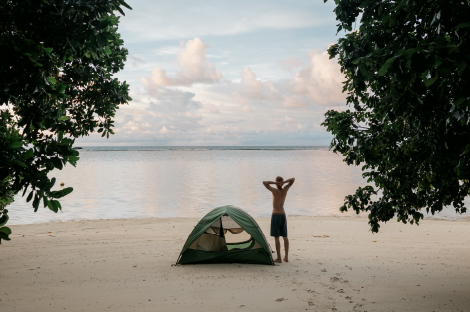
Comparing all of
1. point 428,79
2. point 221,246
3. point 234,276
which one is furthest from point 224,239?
point 428,79

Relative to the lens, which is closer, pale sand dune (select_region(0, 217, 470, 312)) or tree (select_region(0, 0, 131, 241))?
tree (select_region(0, 0, 131, 241))

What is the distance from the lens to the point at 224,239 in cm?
1048

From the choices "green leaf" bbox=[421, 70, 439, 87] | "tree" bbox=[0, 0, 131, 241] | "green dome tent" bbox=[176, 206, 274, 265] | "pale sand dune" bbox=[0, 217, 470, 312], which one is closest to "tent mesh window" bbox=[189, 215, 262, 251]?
"green dome tent" bbox=[176, 206, 274, 265]

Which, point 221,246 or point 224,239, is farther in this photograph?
point 224,239

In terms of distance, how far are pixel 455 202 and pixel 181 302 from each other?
574 centimetres

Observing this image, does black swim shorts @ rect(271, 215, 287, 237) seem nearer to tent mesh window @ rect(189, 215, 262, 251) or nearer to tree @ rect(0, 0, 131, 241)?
tent mesh window @ rect(189, 215, 262, 251)

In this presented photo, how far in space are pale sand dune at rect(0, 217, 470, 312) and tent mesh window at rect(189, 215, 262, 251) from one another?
77cm

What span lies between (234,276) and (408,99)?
6.01 m

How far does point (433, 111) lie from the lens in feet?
15.5

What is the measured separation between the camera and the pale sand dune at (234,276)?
22.5 ft

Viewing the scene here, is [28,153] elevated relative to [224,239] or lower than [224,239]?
elevated

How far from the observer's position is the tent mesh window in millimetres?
10096

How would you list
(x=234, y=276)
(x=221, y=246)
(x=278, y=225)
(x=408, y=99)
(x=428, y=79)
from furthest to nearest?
1. (x=221, y=246)
2. (x=278, y=225)
3. (x=234, y=276)
4. (x=408, y=99)
5. (x=428, y=79)

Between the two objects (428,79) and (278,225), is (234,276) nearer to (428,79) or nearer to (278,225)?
(278,225)
